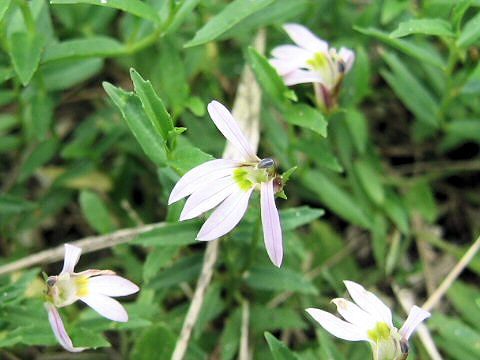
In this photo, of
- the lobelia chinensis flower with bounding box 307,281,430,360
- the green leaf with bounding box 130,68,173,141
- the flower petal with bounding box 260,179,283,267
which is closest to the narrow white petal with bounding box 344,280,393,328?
the lobelia chinensis flower with bounding box 307,281,430,360

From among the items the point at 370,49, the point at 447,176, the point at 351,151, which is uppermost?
the point at 370,49

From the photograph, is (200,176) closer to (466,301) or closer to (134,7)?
(134,7)

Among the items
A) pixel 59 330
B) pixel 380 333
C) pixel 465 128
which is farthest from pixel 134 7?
pixel 465 128

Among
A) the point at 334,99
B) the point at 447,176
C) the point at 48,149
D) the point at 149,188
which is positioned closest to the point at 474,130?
the point at 447,176

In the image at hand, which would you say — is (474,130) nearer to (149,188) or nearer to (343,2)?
(343,2)

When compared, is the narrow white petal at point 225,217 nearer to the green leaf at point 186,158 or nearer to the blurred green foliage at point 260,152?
the green leaf at point 186,158
